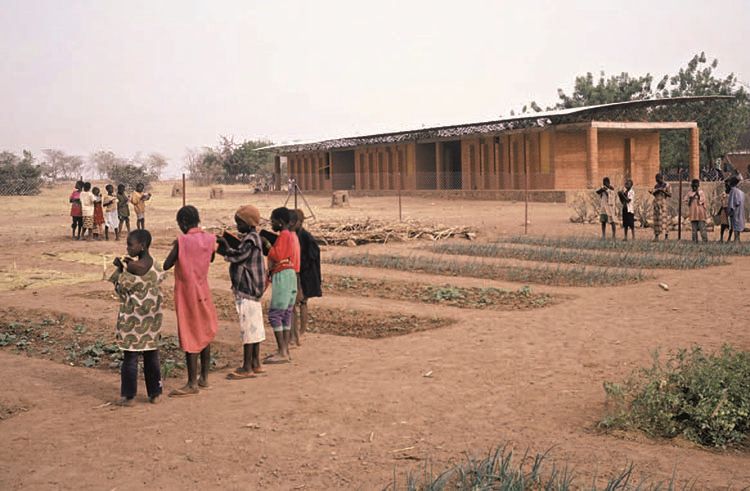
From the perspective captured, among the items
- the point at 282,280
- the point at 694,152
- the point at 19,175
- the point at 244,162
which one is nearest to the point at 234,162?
the point at 244,162

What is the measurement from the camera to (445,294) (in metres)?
10.8

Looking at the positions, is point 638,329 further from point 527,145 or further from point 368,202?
point 368,202

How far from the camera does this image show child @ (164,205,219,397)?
625 cm

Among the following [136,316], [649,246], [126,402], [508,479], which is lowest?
[126,402]

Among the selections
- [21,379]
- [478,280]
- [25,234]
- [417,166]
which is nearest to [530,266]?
[478,280]

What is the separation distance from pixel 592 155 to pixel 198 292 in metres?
26.1

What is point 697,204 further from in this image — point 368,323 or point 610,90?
point 610,90

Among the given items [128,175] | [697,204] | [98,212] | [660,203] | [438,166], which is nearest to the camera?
[697,204]

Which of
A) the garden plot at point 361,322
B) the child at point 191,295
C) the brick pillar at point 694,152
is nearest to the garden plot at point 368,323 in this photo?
the garden plot at point 361,322

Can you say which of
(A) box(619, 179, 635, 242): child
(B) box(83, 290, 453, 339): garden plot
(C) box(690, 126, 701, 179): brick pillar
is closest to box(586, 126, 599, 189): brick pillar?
(C) box(690, 126, 701, 179): brick pillar

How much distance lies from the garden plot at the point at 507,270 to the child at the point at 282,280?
221 inches

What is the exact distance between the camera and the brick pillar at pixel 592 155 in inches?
1190

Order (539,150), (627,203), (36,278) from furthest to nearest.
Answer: (539,150)
(627,203)
(36,278)

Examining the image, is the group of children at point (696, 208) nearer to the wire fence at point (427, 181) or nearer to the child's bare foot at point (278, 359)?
the wire fence at point (427, 181)
